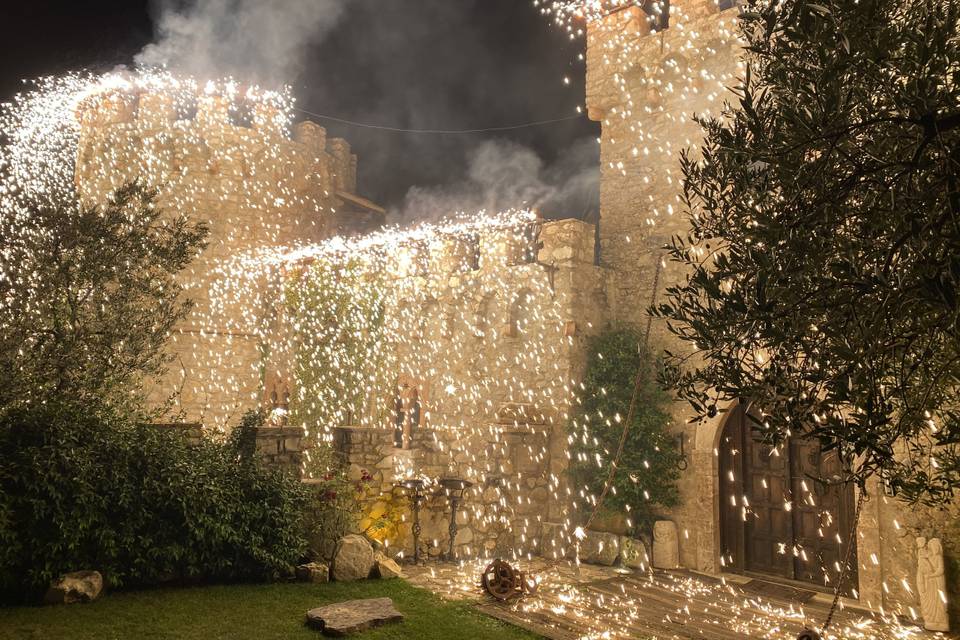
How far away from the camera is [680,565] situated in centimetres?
811

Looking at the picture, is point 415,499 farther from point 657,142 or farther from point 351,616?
point 657,142

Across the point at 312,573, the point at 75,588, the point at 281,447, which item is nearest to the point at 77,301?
the point at 281,447

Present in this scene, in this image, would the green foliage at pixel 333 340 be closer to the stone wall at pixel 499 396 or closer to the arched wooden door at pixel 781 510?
the stone wall at pixel 499 396

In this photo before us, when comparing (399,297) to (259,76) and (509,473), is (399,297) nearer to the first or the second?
(509,473)

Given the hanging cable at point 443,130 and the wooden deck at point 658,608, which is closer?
the wooden deck at point 658,608

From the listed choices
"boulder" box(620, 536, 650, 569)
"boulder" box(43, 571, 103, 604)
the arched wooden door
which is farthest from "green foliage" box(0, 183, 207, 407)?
the arched wooden door

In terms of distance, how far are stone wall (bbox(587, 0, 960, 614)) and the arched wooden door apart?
0.22m

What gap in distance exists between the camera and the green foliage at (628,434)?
26.7ft

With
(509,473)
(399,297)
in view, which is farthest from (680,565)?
(399,297)

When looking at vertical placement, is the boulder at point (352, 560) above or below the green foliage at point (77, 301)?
below

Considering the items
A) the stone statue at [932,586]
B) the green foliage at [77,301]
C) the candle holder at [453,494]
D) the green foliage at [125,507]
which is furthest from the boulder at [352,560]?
the stone statue at [932,586]

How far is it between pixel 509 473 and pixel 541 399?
122 centimetres

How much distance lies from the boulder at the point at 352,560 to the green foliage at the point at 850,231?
4.42m

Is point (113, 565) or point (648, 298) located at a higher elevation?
point (648, 298)
